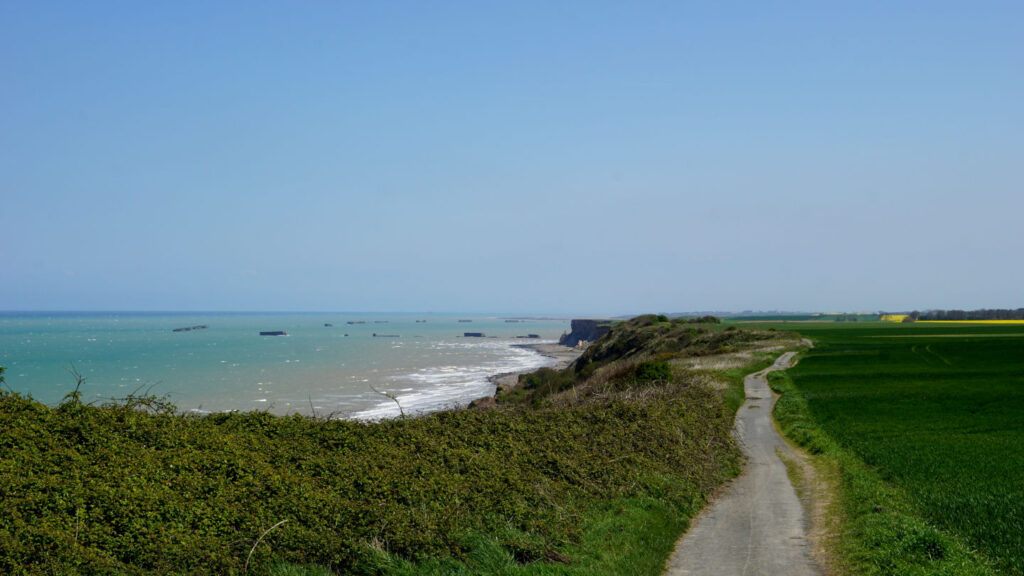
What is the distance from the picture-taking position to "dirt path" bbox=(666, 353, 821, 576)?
12.7 m

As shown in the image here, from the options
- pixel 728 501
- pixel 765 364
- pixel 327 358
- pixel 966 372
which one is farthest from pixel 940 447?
pixel 327 358

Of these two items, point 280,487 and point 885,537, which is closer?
point 280,487

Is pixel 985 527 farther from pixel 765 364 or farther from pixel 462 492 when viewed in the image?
pixel 765 364

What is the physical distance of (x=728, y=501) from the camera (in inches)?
719

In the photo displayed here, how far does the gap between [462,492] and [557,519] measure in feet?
6.45

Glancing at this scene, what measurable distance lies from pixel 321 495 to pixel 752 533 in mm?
9859

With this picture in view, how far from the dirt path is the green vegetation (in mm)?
517

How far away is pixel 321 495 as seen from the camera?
1125 centimetres

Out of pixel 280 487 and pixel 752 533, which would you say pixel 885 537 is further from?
pixel 280 487

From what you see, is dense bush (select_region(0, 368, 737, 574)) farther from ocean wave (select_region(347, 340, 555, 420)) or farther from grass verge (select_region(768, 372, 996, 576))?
ocean wave (select_region(347, 340, 555, 420))

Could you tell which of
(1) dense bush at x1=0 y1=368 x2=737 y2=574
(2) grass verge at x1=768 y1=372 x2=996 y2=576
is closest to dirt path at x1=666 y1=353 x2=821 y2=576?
(2) grass verge at x1=768 y1=372 x2=996 y2=576

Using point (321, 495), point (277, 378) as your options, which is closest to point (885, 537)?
point (321, 495)

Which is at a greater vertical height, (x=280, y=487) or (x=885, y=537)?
(x=280, y=487)

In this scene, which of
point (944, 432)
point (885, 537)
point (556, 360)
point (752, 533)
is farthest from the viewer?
point (556, 360)
